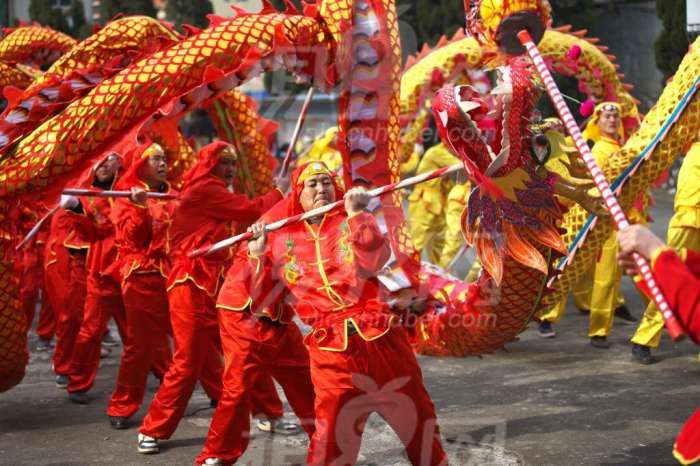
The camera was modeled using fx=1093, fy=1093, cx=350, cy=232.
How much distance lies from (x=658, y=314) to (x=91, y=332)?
3513 mm

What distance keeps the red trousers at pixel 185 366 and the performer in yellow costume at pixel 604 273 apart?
9.09 ft

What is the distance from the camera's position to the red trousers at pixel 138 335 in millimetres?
5875

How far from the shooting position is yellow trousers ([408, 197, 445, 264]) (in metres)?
10.2

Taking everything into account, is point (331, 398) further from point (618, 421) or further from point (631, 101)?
point (631, 101)

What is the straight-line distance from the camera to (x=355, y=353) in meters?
4.04

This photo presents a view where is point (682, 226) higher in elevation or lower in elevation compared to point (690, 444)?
lower

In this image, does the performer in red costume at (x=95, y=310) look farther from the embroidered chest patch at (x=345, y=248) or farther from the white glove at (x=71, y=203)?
the embroidered chest patch at (x=345, y=248)

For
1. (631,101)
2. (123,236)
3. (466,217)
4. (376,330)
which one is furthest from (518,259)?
(631,101)

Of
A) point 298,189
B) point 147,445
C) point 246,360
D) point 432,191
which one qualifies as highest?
point 298,189

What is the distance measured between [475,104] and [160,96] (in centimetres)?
128

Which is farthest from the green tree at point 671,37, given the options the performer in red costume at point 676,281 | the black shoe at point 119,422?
the performer in red costume at point 676,281

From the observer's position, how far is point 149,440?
5.38m

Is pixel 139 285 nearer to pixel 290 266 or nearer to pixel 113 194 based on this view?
pixel 113 194

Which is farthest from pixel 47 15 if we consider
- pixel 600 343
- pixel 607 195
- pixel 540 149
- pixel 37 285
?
pixel 607 195
